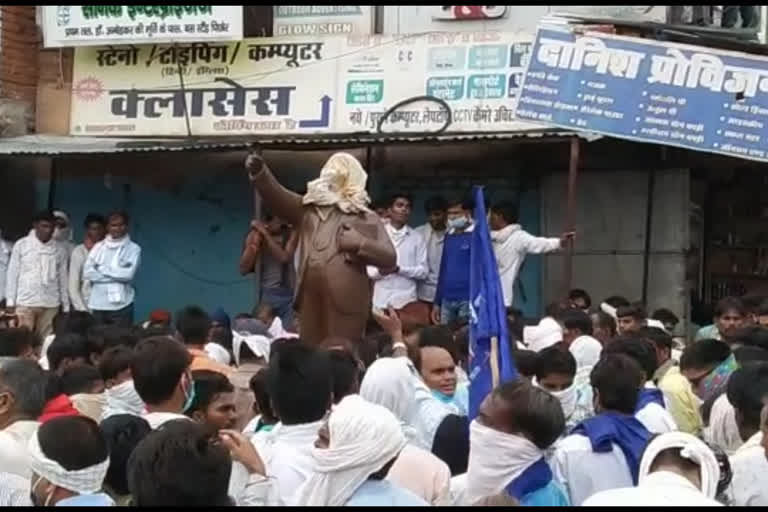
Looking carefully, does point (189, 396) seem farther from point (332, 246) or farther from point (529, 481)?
point (332, 246)

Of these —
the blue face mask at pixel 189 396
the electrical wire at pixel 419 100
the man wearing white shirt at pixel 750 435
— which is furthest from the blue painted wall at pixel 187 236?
the man wearing white shirt at pixel 750 435

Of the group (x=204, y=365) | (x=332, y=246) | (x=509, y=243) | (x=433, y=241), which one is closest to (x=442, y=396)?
(x=204, y=365)

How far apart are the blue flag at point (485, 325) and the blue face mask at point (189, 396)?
1411 millimetres

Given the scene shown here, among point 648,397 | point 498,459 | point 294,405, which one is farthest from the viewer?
point 648,397

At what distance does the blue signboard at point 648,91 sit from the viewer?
11.1 metres

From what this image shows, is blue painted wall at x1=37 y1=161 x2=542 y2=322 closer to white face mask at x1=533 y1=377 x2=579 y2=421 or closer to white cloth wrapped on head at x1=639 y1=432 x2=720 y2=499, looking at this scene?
white face mask at x1=533 y1=377 x2=579 y2=421

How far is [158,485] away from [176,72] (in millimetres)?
11102

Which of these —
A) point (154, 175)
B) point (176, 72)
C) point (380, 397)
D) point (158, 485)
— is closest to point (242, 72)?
point (176, 72)

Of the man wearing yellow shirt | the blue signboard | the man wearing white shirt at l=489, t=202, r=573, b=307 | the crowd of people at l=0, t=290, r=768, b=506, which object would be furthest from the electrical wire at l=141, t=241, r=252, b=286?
the man wearing yellow shirt

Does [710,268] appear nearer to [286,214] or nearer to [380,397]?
[286,214]

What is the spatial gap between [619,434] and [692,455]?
1.25 m

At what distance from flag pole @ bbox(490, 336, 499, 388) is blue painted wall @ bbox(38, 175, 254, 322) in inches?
317

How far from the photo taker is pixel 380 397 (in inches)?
204

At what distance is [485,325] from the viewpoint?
251 inches
